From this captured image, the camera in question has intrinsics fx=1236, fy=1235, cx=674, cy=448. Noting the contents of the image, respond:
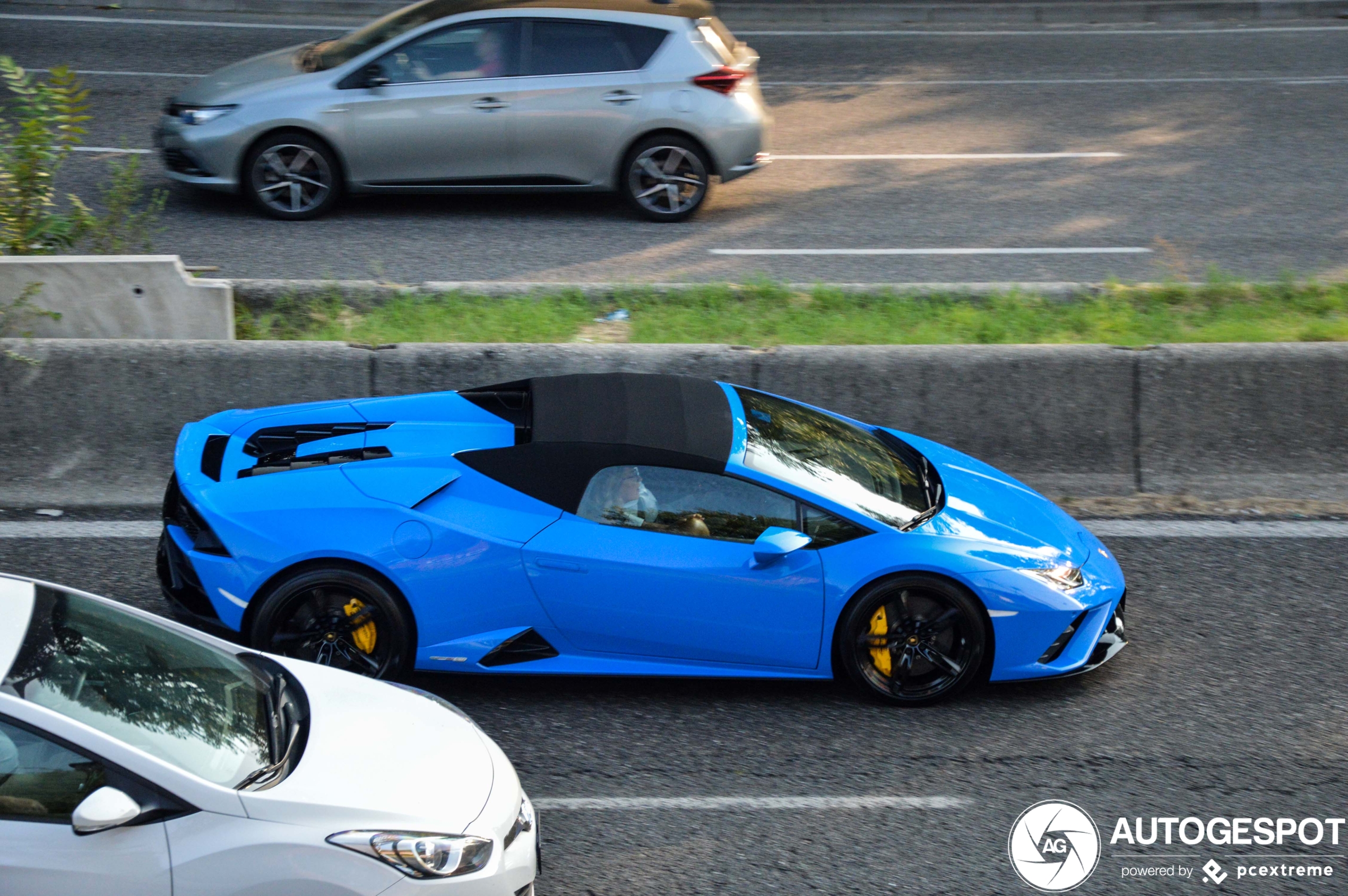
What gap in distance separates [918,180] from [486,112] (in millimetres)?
4197

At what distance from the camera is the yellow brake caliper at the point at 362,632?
17.2 ft

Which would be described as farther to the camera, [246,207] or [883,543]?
[246,207]

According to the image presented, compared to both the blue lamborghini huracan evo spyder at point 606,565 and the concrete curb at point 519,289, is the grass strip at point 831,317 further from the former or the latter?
the blue lamborghini huracan evo spyder at point 606,565

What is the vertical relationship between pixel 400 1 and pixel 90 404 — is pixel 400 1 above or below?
above

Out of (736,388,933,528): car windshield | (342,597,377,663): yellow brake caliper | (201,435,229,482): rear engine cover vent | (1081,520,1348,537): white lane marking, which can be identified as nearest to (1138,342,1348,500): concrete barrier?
(1081,520,1348,537): white lane marking

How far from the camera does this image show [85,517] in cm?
700

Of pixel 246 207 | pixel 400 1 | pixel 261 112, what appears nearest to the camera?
pixel 261 112

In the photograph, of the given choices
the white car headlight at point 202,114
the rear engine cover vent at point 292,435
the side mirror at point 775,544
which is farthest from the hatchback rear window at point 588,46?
the side mirror at point 775,544

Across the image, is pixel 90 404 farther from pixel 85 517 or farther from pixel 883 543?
pixel 883 543

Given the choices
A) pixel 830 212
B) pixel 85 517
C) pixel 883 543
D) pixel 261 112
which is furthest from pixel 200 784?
pixel 830 212

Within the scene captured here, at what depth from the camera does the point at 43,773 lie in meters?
3.26

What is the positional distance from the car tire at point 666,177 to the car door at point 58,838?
8034 mm

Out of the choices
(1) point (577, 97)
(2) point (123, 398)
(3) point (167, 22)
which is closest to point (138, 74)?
(3) point (167, 22)

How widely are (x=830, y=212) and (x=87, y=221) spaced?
5.99 meters
